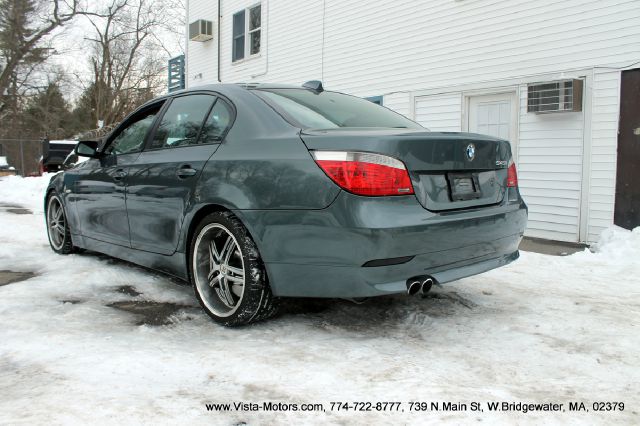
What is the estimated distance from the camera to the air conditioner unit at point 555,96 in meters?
7.24

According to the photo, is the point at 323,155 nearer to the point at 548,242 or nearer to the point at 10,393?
the point at 10,393

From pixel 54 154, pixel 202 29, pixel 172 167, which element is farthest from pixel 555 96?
pixel 54 154

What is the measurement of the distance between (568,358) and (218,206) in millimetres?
2153

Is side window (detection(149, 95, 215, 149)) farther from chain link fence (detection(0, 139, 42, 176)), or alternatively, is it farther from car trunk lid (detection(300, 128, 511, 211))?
chain link fence (detection(0, 139, 42, 176))

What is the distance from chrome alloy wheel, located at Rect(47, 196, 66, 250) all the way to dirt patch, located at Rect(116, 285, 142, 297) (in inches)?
63.5

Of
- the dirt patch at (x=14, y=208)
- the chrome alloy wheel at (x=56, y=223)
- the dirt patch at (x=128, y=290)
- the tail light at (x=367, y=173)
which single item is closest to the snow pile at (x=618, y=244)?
the tail light at (x=367, y=173)

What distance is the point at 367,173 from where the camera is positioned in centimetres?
274

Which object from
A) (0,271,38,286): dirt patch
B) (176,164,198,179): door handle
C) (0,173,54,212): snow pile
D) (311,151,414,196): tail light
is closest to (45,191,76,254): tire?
(0,271,38,286): dirt patch

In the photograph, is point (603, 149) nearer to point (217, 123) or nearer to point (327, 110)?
point (327, 110)

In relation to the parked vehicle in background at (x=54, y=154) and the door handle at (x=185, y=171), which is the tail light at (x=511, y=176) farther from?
the parked vehicle in background at (x=54, y=154)

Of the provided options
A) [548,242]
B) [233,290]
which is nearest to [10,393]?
[233,290]

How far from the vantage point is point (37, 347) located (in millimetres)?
2908

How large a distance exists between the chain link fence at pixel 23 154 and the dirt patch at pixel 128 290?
24.9 m

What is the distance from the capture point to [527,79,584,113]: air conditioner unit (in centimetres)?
724
